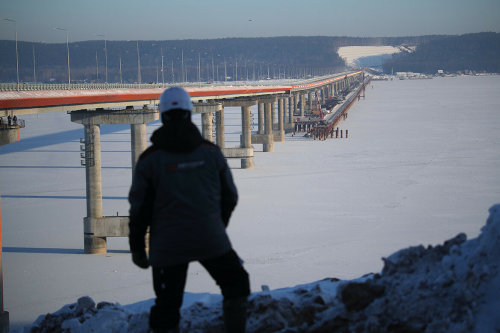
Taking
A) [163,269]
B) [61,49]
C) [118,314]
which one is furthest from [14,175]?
[61,49]

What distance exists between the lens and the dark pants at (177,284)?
434cm

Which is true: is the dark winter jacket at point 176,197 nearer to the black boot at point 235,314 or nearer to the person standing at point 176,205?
the person standing at point 176,205

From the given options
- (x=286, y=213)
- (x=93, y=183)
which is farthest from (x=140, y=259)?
(x=286, y=213)

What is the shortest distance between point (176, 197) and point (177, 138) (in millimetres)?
437

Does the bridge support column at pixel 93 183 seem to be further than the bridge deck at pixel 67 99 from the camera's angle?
Yes

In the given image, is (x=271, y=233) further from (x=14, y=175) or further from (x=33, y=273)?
(x=14, y=175)

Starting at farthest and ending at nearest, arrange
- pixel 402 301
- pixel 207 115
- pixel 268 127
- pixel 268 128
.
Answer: pixel 268 127, pixel 268 128, pixel 207 115, pixel 402 301

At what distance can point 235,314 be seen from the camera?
460 centimetres

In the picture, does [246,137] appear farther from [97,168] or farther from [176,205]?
[176,205]

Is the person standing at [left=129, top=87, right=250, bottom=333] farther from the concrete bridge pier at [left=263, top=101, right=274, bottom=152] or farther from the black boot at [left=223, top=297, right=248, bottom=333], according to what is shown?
the concrete bridge pier at [left=263, top=101, right=274, bottom=152]

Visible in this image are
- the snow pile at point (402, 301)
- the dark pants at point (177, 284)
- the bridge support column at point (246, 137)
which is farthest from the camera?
the bridge support column at point (246, 137)

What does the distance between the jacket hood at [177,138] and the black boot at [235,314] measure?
131 centimetres

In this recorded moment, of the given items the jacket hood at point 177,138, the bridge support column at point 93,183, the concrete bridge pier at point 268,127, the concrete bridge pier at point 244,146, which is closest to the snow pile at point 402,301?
the jacket hood at point 177,138

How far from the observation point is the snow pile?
15.4 feet
